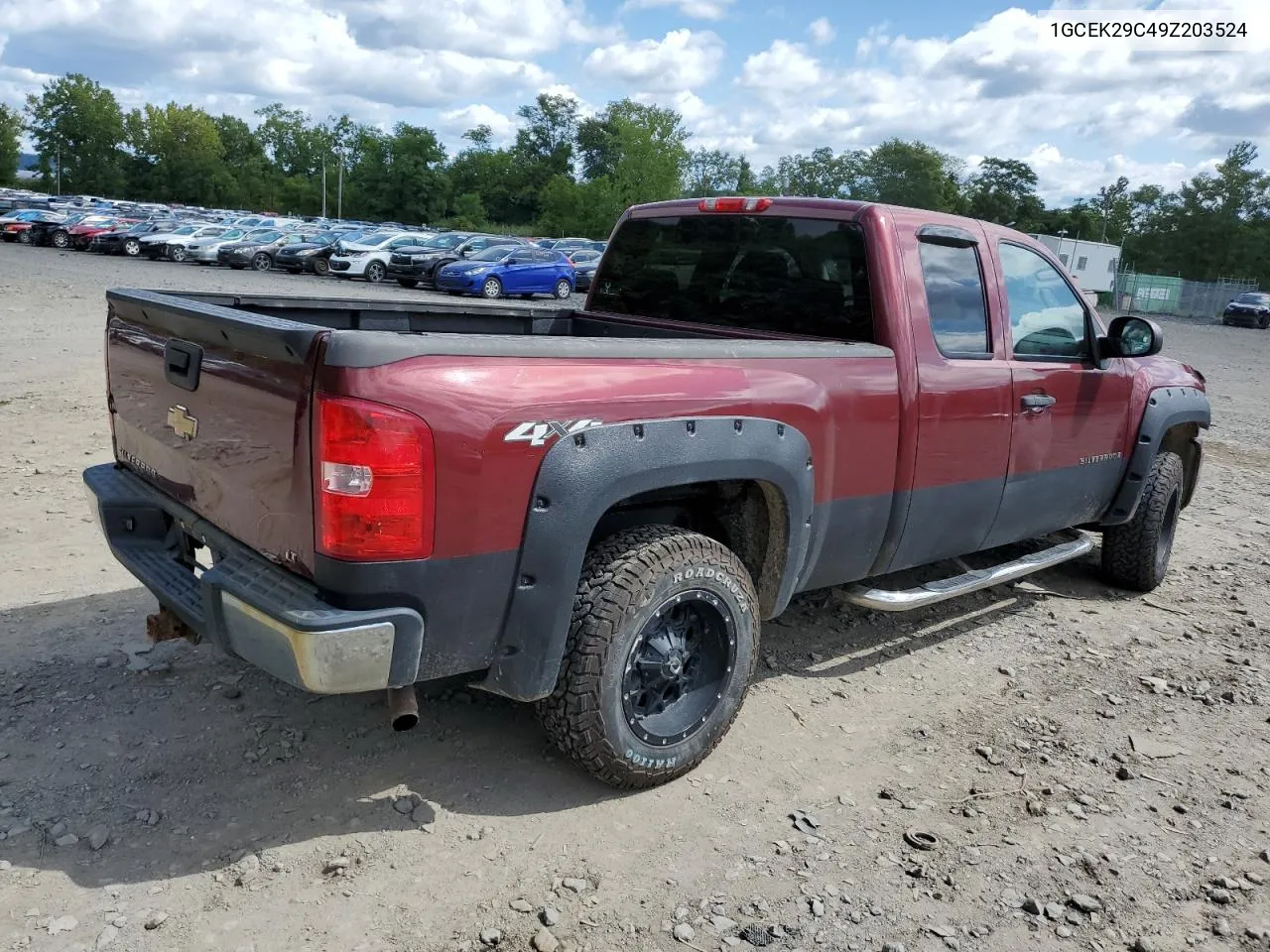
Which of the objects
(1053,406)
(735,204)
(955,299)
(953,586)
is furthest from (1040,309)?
(735,204)

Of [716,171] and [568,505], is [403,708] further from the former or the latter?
[716,171]

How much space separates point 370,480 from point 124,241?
37.0 metres

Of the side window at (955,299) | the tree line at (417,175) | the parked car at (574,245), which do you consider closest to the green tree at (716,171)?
the tree line at (417,175)

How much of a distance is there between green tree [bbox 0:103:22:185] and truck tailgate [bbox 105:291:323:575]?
106 meters

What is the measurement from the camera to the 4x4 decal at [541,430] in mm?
2756

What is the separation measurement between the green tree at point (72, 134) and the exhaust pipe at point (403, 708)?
11041 cm

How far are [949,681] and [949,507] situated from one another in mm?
813

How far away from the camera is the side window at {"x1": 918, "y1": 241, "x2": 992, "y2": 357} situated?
4156mm

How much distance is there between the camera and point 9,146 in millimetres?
92062

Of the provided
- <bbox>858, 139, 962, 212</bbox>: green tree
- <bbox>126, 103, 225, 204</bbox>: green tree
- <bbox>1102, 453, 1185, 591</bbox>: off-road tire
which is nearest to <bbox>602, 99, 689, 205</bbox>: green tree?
<bbox>858, 139, 962, 212</bbox>: green tree

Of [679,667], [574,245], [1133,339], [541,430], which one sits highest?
[574,245]

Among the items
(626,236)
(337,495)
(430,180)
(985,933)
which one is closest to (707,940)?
(985,933)

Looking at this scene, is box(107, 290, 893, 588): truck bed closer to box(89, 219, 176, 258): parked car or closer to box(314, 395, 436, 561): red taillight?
box(314, 395, 436, 561): red taillight

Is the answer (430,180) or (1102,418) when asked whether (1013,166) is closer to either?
(430,180)
